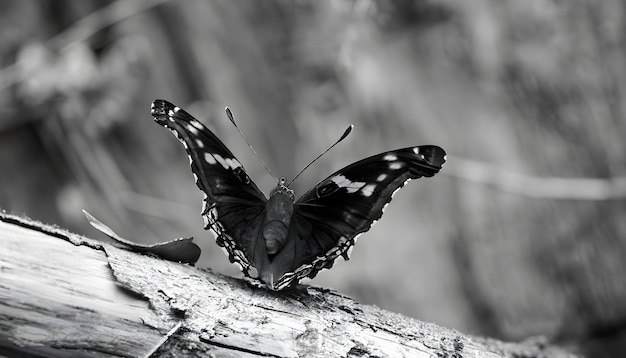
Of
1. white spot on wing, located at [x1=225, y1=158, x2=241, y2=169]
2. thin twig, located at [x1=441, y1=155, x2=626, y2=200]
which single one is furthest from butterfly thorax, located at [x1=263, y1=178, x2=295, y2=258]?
thin twig, located at [x1=441, y1=155, x2=626, y2=200]

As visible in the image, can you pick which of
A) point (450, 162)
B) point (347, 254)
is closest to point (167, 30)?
point (450, 162)

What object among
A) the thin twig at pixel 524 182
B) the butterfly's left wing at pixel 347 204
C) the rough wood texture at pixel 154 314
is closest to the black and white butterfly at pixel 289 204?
the butterfly's left wing at pixel 347 204

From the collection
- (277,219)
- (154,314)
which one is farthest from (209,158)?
A: (154,314)

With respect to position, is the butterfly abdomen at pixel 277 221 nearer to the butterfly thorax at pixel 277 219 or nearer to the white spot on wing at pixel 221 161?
the butterfly thorax at pixel 277 219

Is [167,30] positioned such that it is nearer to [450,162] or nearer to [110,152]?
[110,152]

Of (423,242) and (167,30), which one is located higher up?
(167,30)

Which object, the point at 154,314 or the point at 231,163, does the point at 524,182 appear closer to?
the point at 231,163
